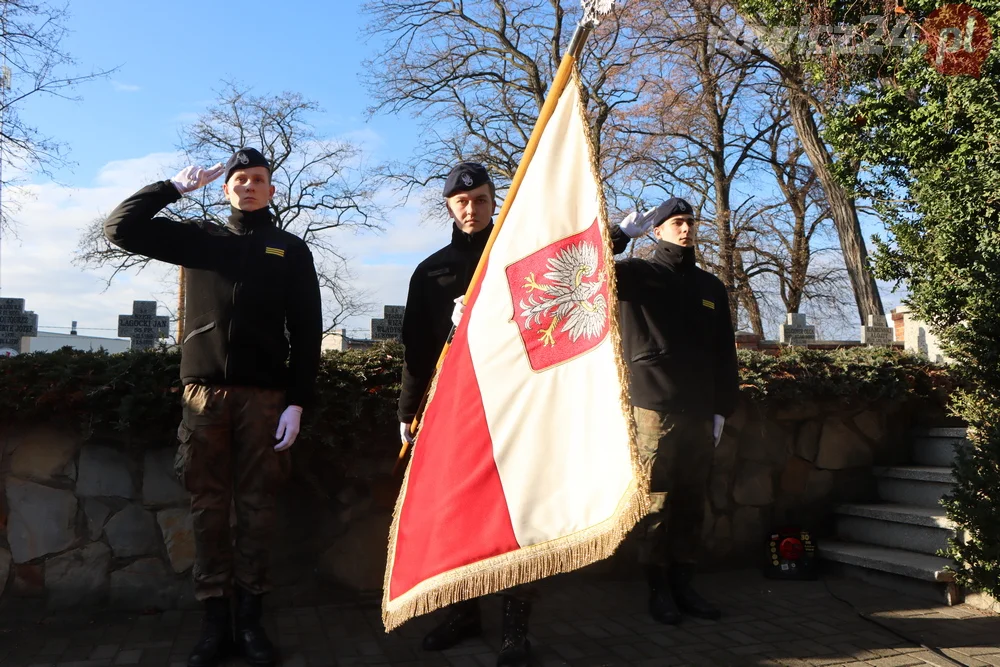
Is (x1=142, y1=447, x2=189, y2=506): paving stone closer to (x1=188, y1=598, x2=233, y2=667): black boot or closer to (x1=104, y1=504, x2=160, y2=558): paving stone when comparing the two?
(x1=104, y1=504, x2=160, y2=558): paving stone

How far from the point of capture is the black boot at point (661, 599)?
402cm

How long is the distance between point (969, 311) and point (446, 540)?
3.21 m

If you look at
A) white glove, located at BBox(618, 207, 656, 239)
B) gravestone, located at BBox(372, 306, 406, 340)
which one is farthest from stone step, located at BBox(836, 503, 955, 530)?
gravestone, located at BBox(372, 306, 406, 340)

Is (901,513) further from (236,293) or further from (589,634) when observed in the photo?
(236,293)

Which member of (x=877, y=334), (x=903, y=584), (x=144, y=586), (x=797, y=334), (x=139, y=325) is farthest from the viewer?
(x=797, y=334)

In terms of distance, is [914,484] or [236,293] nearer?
[236,293]

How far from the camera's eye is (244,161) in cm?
350

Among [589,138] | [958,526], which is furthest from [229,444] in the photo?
[958,526]

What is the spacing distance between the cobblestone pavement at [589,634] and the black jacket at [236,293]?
3.77 feet

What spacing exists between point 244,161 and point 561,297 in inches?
60.8

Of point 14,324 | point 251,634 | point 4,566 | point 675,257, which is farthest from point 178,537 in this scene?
point 14,324

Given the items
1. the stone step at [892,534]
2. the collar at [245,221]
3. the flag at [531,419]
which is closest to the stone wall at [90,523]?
the collar at [245,221]

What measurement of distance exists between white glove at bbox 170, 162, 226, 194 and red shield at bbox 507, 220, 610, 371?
150 centimetres

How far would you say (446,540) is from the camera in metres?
2.83
